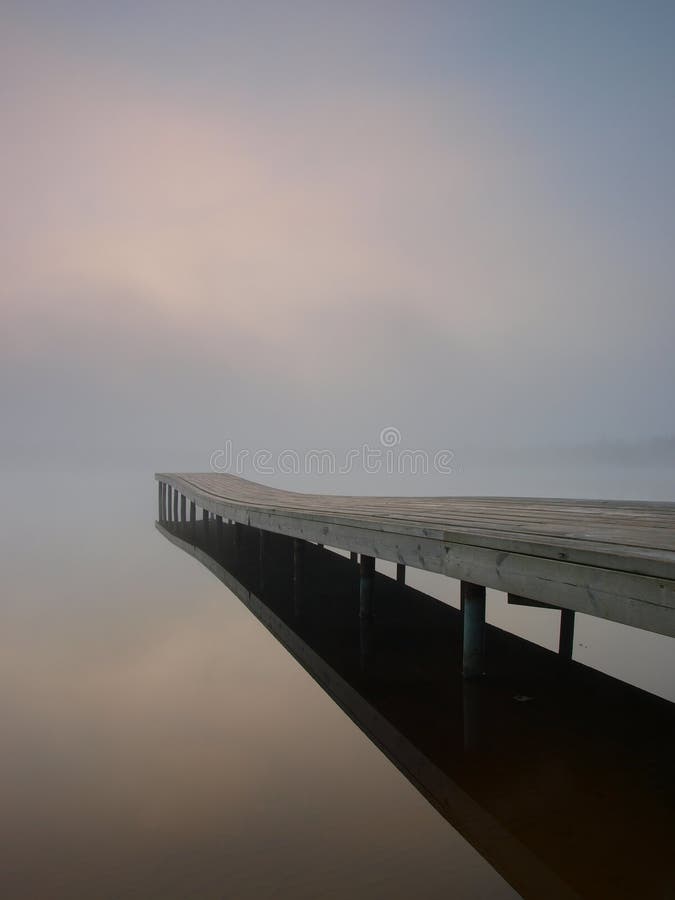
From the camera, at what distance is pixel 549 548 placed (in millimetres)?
2396

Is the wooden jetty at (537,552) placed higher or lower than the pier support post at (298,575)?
higher

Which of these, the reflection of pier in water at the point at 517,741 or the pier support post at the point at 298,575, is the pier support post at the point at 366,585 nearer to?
the reflection of pier in water at the point at 517,741

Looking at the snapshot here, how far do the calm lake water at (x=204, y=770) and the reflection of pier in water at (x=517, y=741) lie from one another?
0.27 feet

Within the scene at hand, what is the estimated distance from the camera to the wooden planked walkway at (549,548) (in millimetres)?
2021

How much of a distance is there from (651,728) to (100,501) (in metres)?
18.3

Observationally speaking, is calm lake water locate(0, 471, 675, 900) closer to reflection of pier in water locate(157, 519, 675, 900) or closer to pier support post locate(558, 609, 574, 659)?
reflection of pier in water locate(157, 519, 675, 900)

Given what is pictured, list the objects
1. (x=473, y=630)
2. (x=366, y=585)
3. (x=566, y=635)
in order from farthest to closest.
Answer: (x=366, y=585), (x=566, y=635), (x=473, y=630)

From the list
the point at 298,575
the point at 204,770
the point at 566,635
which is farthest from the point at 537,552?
the point at 298,575

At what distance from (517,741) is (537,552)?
88 centimetres

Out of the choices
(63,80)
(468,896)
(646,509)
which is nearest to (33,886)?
(468,896)

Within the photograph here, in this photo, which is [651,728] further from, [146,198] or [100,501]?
[146,198]

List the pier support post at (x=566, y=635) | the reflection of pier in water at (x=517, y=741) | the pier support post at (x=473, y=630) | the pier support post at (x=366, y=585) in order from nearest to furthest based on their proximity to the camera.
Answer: the reflection of pier in water at (x=517, y=741) → the pier support post at (x=473, y=630) → the pier support post at (x=566, y=635) → the pier support post at (x=366, y=585)

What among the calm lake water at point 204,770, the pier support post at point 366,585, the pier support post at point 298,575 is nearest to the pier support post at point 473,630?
the calm lake water at point 204,770

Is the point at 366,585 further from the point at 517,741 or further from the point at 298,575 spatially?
the point at 517,741
